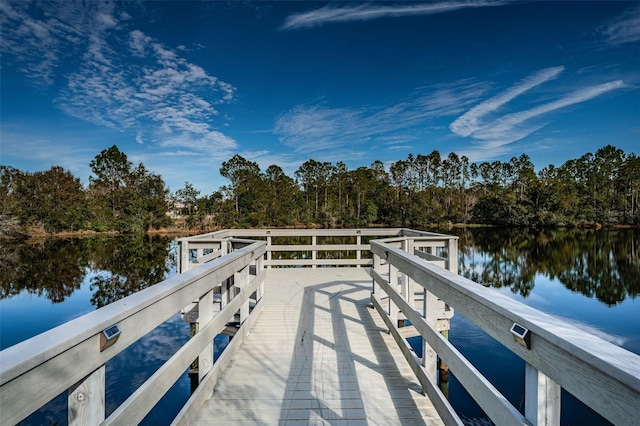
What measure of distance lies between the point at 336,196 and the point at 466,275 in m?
35.1

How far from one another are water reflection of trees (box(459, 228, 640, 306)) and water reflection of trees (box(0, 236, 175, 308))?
14872 millimetres

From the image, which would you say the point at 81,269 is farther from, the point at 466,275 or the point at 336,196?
the point at 336,196

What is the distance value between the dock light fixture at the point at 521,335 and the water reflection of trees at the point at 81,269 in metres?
13.2

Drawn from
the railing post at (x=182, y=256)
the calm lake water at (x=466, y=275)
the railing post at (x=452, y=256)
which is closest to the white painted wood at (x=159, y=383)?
the railing post at (x=182, y=256)

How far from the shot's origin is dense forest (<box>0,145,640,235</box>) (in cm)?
3641

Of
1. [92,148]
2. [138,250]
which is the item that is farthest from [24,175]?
[138,250]

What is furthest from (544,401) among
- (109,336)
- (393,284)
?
(393,284)

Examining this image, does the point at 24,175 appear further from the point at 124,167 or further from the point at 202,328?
the point at 202,328

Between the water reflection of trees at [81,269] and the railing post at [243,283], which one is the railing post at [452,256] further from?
the water reflection of trees at [81,269]

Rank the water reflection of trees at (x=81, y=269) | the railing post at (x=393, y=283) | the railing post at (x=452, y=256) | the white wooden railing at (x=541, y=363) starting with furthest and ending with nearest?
1. the water reflection of trees at (x=81, y=269)
2. the railing post at (x=452, y=256)
3. the railing post at (x=393, y=283)
4. the white wooden railing at (x=541, y=363)

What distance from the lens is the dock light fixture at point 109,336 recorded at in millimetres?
1196

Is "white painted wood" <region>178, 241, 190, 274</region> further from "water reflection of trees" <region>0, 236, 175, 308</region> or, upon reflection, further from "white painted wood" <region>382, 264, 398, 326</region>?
"water reflection of trees" <region>0, 236, 175, 308</region>

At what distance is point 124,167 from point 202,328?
48.7 metres

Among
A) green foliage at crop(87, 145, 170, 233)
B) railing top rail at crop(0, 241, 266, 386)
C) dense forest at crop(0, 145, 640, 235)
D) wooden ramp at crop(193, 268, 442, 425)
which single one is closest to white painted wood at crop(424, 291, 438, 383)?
wooden ramp at crop(193, 268, 442, 425)
